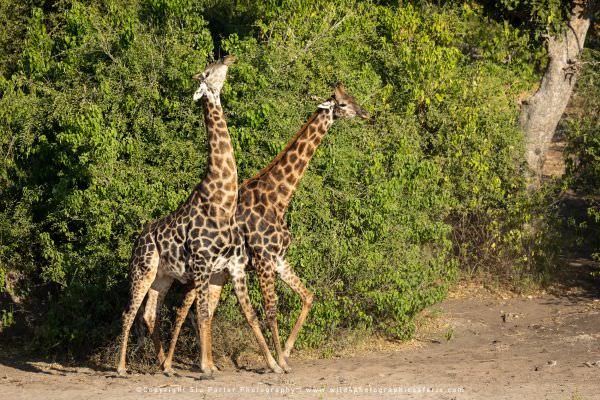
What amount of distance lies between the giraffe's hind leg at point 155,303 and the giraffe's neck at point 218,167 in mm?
1055

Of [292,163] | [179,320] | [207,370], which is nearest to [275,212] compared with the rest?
[292,163]

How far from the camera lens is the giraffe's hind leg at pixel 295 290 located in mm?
9453

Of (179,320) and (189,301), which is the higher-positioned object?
(189,301)

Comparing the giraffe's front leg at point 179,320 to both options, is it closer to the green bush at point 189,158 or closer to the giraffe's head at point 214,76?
the green bush at point 189,158

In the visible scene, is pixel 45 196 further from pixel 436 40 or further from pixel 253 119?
pixel 436 40

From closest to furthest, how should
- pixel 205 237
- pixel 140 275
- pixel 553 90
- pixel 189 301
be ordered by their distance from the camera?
pixel 205 237 → pixel 140 275 → pixel 189 301 → pixel 553 90

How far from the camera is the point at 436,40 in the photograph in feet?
44.6

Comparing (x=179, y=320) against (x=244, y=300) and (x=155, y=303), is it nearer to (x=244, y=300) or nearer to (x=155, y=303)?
(x=155, y=303)

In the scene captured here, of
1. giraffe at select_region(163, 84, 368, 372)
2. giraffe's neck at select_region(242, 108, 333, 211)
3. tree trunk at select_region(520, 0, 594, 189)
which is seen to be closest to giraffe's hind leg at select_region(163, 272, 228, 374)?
giraffe at select_region(163, 84, 368, 372)

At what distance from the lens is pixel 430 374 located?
30.9 ft

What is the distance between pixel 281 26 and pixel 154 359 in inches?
178

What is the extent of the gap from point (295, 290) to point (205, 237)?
1.21 m

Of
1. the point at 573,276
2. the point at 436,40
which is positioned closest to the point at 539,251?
the point at 573,276

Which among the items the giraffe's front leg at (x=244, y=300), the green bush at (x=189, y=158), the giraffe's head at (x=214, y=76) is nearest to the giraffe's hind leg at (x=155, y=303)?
the giraffe's front leg at (x=244, y=300)
